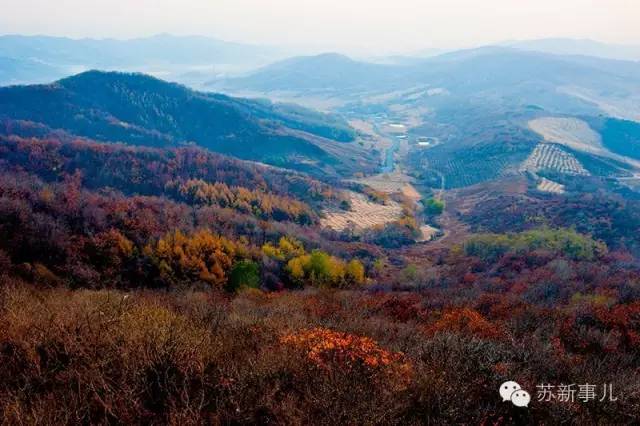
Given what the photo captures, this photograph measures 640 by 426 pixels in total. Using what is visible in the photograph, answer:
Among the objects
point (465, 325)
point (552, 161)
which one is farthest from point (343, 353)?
point (552, 161)

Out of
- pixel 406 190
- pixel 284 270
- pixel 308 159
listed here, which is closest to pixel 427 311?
pixel 284 270

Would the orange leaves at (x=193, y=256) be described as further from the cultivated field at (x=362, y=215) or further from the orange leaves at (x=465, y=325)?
the cultivated field at (x=362, y=215)

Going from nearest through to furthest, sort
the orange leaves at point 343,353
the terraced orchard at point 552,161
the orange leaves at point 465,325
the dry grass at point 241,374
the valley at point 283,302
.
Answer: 1. the dry grass at point 241,374
2. the valley at point 283,302
3. the orange leaves at point 343,353
4. the orange leaves at point 465,325
5. the terraced orchard at point 552,161

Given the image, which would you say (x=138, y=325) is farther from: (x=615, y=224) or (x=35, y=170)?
(x=615, y=224)

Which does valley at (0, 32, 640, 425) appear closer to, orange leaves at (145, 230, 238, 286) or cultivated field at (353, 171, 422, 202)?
orange leaves at (145, 230, 238, 286)

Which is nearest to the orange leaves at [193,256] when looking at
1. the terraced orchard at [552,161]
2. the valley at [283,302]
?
the valley at [283,302]

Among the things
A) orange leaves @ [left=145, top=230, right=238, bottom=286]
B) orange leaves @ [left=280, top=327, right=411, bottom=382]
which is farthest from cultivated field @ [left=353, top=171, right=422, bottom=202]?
orange leaves @ [left=280, top=327, right=411, bottom=382]
